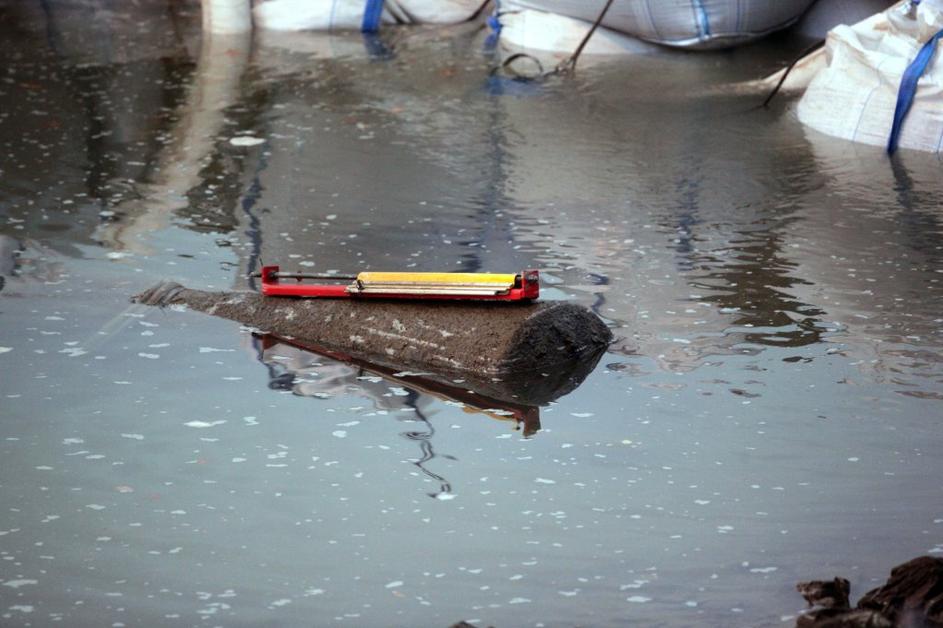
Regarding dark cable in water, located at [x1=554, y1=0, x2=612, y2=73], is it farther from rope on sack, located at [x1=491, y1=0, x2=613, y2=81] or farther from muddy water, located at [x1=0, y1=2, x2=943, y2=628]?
muddy water, located at [x1=0, y1=2, x2=943, y2=628]

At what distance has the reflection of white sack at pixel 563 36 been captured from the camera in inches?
299

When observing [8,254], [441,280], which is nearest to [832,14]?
[441,280]

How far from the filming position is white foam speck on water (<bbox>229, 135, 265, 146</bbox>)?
5.77m

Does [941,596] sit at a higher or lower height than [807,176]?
higher

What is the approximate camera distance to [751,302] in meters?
3.87

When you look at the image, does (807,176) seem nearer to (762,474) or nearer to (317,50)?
(762,474)

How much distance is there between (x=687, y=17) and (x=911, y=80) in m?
2.23

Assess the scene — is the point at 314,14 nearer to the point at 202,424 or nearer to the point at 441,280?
the point at 441,280

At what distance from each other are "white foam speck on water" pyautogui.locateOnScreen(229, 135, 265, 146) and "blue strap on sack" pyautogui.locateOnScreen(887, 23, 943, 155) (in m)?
2.82

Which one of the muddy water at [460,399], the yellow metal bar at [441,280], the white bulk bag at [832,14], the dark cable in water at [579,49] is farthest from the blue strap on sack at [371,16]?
the yellow metal bar at [441,280]

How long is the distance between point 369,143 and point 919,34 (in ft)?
8.12

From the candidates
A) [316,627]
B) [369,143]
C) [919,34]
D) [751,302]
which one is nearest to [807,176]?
[919,34]

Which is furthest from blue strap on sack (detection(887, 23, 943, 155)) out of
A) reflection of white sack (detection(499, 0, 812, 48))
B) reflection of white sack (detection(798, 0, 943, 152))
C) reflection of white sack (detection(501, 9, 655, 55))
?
reflection of white sack (detection(501, 9, 655, 55))

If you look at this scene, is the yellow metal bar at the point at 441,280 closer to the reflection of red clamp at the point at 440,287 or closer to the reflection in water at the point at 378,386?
the reflection of red clamp at the point at 440,287
